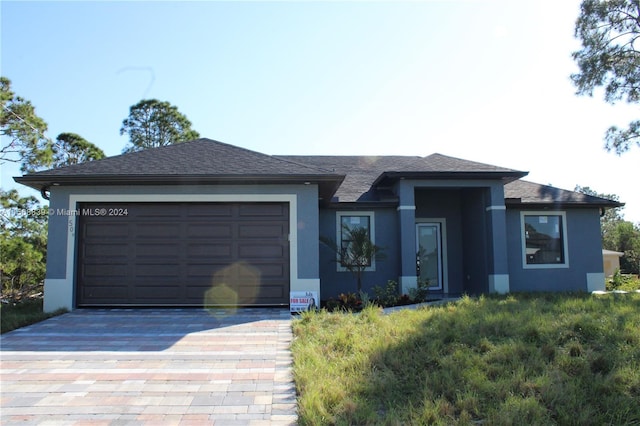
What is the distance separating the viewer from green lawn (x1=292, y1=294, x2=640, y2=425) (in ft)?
12.5

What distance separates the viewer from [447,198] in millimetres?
12922

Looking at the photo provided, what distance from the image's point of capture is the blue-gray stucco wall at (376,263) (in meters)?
11.7

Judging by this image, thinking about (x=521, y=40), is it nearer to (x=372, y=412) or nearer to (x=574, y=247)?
(x=574, y=247)

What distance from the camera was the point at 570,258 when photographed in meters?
12.1

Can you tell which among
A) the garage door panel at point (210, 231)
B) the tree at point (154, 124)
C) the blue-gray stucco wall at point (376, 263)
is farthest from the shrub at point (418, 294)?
the tree at point (154, 124)

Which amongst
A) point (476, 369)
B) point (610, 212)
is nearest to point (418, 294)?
point (476, 369)

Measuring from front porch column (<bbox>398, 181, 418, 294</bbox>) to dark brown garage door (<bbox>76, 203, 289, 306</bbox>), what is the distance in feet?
10.1

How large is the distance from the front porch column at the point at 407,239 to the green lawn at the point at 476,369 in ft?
12.5

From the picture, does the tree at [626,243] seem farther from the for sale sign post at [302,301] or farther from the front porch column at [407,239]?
the for sale sign post at [302,301]

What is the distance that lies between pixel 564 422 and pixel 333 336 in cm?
318

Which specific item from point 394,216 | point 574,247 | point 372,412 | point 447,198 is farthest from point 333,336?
point 574,247

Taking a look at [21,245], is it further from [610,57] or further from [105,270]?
[610,57]

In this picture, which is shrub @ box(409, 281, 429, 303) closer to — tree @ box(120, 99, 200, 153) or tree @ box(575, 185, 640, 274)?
tree @ box(575, 185, 640, 274)

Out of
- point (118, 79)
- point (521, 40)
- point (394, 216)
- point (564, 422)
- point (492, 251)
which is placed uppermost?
point (521, 40)
